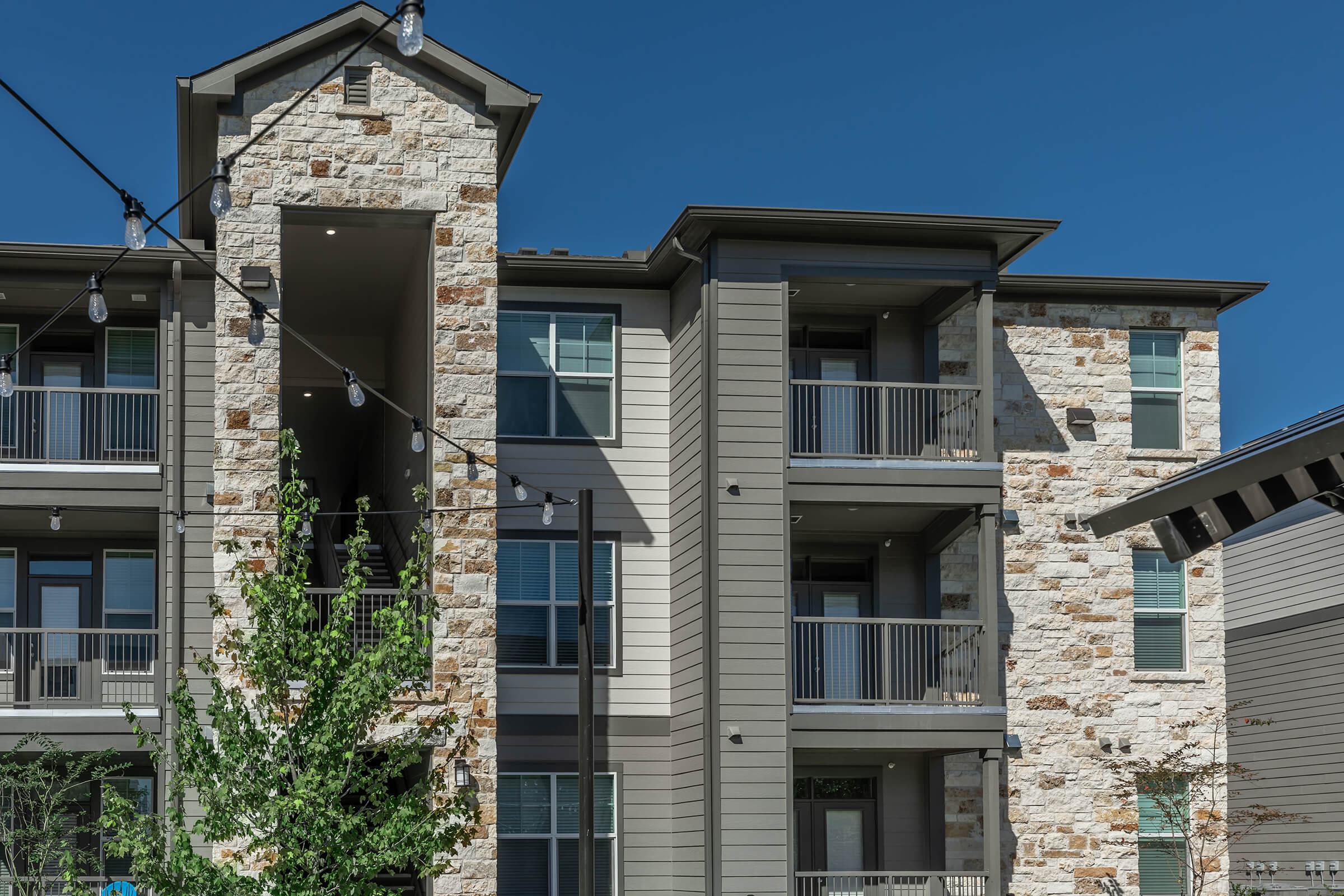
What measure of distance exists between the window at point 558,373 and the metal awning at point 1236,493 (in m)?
15.1

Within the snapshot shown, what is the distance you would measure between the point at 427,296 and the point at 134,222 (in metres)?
10.1

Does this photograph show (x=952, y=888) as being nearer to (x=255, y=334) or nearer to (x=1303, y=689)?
(x=1303, y=689)

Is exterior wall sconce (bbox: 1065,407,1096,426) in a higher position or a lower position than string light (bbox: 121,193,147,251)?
higher

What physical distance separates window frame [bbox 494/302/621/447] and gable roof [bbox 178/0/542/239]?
7.61 ft

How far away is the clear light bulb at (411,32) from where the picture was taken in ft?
26.7

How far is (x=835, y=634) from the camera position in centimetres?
2070

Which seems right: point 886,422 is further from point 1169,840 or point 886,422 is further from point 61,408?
point 61,408

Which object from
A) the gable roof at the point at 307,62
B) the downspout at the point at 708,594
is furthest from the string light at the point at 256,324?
the downspout at the point at 708,594

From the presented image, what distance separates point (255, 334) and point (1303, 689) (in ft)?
59.3

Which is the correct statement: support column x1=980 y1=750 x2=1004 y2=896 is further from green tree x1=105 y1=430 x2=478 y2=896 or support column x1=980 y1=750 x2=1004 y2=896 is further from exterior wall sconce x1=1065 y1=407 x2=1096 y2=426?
green tree x1=105 y1=430 x2=478 y2=896

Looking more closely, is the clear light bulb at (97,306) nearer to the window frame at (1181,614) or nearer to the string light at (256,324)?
the string light at (256,324)

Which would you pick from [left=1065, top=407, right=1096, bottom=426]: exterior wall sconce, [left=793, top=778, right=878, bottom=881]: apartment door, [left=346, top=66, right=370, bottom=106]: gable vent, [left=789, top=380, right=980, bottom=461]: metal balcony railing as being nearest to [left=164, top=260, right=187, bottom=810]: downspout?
[left=346, top=66, right=370, bottom=106]: gable vent

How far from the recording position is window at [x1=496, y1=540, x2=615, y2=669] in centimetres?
2036

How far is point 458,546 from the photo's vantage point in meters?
18.2
